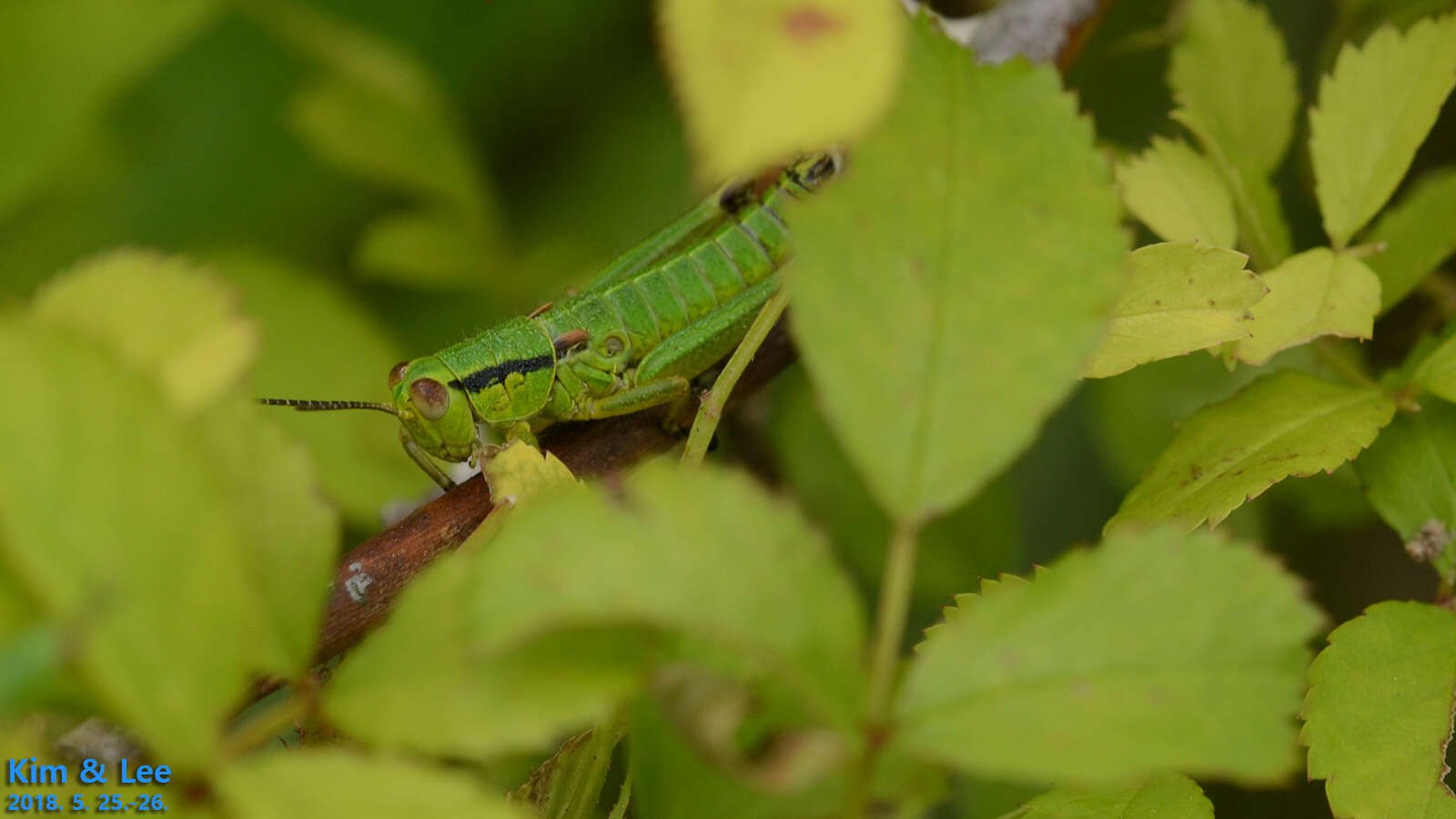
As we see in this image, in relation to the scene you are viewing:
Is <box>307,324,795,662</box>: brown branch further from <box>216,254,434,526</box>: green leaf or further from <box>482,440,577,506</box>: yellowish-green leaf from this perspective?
<box>216,254,434,526</box>: green leaf

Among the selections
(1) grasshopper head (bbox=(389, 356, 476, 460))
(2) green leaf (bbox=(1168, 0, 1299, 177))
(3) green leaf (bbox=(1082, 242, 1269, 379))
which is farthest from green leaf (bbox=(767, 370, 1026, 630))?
(3) green leaf (bbox=(1082, 242, 1269, 379))

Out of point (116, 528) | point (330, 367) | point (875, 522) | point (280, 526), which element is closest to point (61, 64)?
point (330, 367)

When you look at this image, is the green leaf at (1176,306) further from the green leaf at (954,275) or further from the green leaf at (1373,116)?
the green leaf at (954,275)

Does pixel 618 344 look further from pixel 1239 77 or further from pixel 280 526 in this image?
pixel 280 526

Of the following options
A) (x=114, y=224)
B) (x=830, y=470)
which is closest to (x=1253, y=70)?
(x=830, y=470)

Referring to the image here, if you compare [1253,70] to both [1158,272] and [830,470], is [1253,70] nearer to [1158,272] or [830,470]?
[1158,272]

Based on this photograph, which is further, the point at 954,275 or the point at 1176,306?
the point at 1176,306
